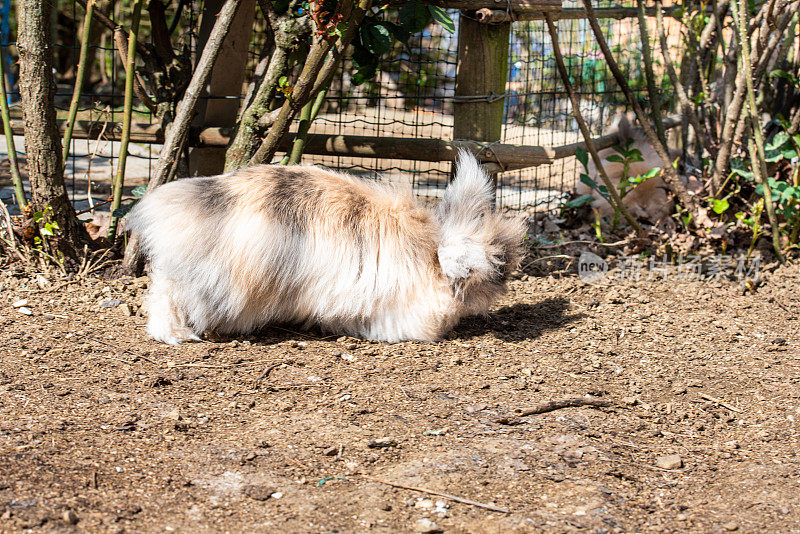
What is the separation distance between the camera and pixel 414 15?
11.7 feet

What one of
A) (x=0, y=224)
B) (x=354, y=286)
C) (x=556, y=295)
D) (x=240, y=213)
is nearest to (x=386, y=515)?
(x=354, y=286)

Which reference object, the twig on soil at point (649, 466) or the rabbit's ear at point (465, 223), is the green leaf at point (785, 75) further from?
the twig on soil at point (649, 466)

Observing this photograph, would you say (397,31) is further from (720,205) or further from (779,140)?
(779,140)

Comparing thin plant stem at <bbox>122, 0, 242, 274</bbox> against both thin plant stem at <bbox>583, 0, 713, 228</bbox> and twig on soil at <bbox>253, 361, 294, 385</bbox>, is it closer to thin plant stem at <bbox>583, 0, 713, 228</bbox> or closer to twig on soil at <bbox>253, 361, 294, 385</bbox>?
twig on soil at <bbox>253, 361, 294, 385</bbox>

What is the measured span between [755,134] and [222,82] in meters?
3.00

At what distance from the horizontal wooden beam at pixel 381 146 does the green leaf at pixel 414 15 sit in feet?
2.19

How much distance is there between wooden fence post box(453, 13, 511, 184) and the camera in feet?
12.8

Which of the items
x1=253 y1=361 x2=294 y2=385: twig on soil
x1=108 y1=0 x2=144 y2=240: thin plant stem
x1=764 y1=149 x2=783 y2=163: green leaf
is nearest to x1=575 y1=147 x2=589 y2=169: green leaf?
x1=764 y1=149 x2=783 y2=163: green leaf

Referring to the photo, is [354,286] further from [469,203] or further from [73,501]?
[73,501]

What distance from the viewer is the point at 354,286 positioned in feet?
9.70

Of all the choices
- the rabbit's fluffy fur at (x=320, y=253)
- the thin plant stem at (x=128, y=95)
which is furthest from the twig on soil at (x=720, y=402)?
the thin plant stem at (x=128, y=95)

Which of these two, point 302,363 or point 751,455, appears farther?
point 302,363

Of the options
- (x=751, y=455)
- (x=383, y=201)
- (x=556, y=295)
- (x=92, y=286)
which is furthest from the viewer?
(x=556, y=295)

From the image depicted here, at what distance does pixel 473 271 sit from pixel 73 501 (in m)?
1.71
